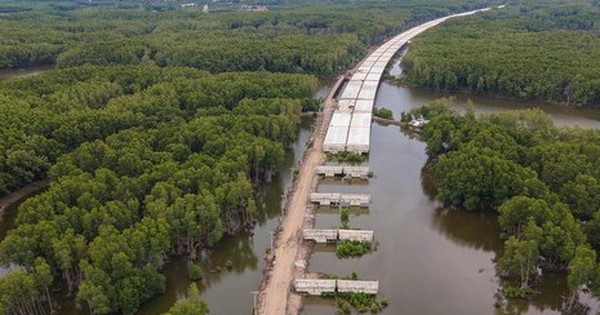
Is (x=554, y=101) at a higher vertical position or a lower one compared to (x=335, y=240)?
higher

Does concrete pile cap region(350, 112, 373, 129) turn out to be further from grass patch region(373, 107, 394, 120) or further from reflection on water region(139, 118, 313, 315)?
reflection on water region(139, 118, 313, 315)

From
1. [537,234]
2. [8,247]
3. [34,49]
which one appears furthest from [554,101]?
[34,49]

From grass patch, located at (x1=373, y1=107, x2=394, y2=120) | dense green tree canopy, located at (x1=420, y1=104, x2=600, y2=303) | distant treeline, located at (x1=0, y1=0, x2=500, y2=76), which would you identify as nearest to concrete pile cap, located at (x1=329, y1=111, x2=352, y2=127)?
grass patch, located at (x1=373, y1=107, x2=394, y2=120)

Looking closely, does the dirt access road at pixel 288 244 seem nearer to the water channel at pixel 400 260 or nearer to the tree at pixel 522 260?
the water channel at pixel 400 260

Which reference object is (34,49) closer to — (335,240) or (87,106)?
(87,106)

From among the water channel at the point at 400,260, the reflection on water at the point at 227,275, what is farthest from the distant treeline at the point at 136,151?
the water channel at the point at 400,260
